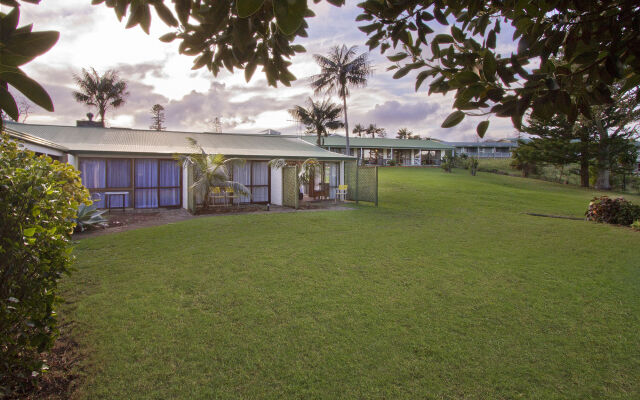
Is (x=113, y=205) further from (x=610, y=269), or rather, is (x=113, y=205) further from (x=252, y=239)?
(x=610, y=269)

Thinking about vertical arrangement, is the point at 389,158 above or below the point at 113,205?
above

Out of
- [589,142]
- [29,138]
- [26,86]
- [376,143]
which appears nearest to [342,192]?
[29,138]

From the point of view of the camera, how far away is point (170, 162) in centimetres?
1577

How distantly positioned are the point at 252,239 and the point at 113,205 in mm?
9820

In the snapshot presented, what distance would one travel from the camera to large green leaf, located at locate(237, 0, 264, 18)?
779 mm

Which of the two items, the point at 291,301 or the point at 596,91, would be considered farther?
the point at 291,301

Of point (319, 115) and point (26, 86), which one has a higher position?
point (319, 115)

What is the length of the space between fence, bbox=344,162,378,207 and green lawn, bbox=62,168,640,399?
793 centimetres

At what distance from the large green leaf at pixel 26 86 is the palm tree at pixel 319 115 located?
30497 mm


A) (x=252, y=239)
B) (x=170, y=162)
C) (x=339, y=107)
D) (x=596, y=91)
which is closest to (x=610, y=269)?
(x=596, y=91)

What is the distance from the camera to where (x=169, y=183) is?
15789mm

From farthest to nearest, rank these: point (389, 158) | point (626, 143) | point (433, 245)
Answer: point (389, 158)
point (626, 143)
point (433, 245)

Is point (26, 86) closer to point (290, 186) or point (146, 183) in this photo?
point (290, 186)

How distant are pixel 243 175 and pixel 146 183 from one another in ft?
14.6
